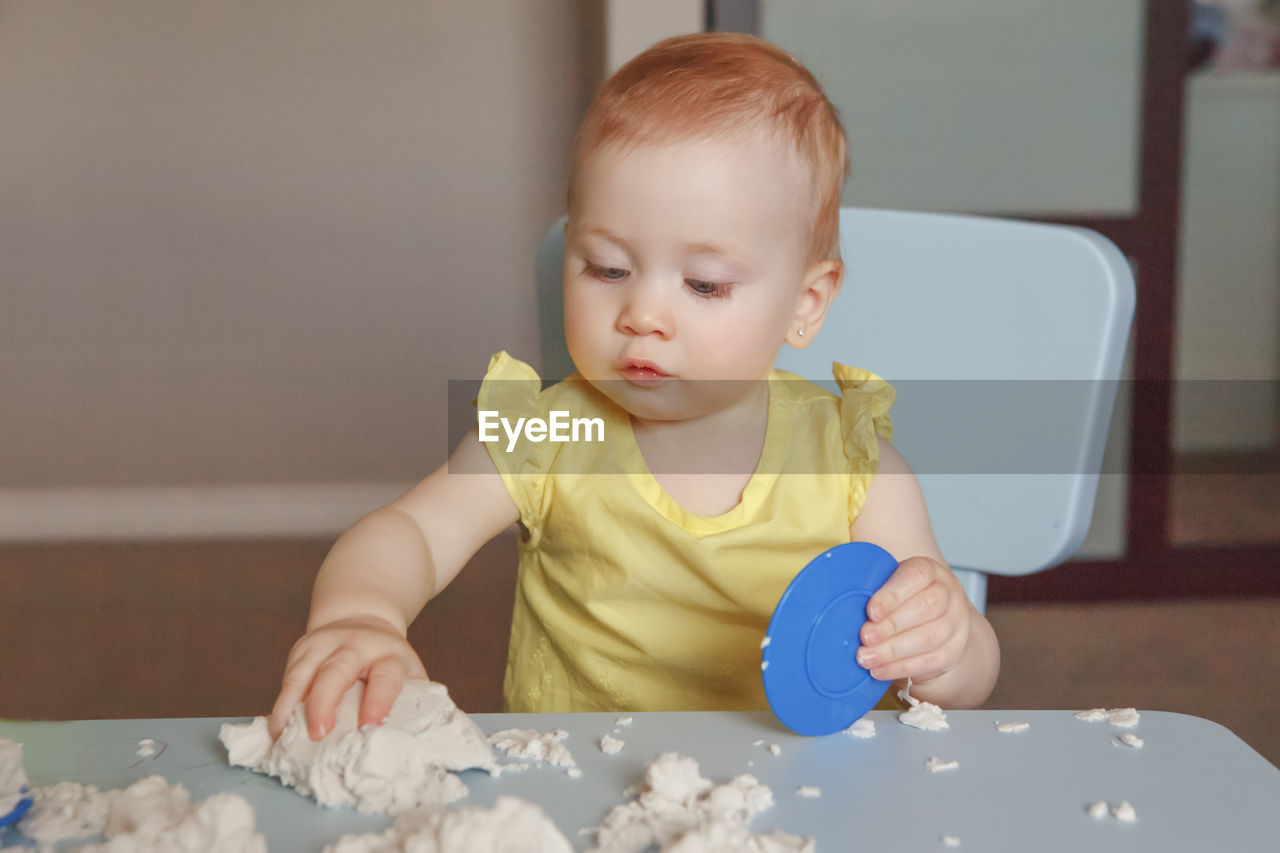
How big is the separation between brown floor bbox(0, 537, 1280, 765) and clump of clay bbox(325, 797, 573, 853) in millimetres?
1334

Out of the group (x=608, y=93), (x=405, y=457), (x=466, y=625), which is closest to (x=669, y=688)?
(x=608, y=93)

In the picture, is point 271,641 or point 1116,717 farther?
point 271,641

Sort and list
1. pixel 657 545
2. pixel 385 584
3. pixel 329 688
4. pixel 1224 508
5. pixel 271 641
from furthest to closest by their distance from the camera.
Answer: pixel 1224 508, pixel 271 641, pixel 657 545, pixel 385 584, pixel 329 688

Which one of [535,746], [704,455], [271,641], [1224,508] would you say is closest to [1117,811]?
[535,746]

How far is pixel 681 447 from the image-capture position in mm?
792

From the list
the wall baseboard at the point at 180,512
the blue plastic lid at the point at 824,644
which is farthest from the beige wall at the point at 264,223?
the blue plastic lid at the point at 824,644

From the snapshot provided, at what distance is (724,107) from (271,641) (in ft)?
5.31

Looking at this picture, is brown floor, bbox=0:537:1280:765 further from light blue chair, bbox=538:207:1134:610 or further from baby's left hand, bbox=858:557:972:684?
baby's left hand, bbox=858:557:972:684

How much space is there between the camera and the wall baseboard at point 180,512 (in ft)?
8.73

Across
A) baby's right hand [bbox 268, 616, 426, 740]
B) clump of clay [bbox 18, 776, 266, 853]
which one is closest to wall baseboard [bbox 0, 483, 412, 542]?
baby's right hand [bbox 268, 616, 426, 740]

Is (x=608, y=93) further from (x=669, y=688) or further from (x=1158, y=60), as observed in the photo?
(x=1158, y=60)

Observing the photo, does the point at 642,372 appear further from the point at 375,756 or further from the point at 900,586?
the point at 375,756

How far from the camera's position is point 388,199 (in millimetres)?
2699

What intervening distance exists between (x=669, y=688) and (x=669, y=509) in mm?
119
